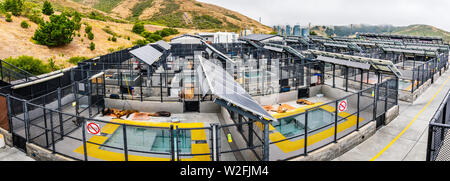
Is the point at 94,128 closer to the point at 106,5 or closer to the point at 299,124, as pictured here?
the point at 299,124

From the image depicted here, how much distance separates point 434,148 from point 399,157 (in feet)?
16.7

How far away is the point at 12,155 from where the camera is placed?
546 inches

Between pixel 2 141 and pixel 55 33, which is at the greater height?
pixel 55 33

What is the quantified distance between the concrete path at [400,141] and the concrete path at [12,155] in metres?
13.8

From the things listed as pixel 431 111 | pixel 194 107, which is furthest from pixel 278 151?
pixel 431 111

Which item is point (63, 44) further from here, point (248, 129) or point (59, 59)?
point (248, 129)

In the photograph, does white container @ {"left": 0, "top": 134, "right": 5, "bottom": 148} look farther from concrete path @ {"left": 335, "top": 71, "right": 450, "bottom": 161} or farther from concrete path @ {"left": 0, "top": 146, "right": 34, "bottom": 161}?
concrete path @ {"left": 335, "top": 71, "right": 450, "bottom": 161}

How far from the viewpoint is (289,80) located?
27.0 metres

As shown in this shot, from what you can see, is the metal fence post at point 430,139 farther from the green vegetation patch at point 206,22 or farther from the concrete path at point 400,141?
the green vegetation patch at point 206,22

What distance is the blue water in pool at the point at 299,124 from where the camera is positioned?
14503mm

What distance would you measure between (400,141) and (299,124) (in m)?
5.47

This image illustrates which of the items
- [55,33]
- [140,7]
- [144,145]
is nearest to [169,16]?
[140,7]

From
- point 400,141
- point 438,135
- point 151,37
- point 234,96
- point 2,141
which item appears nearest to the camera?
point 438,135

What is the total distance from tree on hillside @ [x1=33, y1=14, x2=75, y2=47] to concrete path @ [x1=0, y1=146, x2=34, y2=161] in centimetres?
3917
